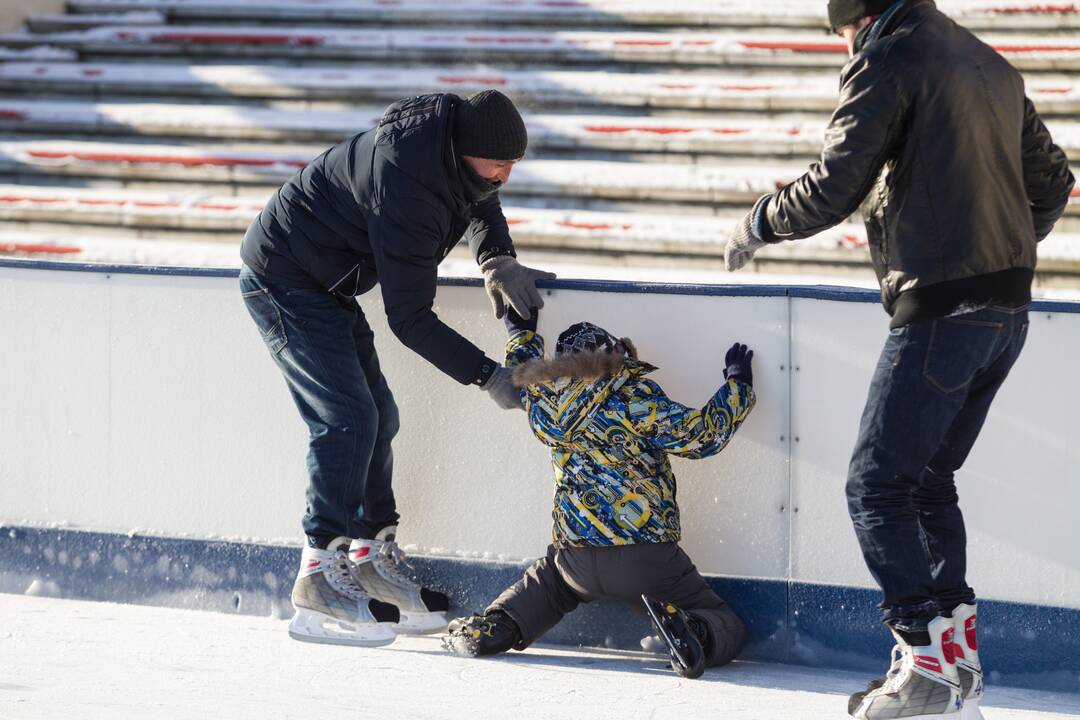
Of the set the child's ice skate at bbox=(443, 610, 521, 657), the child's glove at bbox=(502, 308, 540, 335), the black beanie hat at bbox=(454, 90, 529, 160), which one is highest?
the black beanie hat at bbox=(454, 90, 529, 160)

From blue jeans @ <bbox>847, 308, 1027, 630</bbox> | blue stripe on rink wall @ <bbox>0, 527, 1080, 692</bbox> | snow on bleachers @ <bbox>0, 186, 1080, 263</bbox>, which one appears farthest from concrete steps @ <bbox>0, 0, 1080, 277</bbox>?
blue jeans @ <bbox>847, 308, 1027, 630</bbox>

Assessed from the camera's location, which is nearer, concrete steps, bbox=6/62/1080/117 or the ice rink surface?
the ice rink surface

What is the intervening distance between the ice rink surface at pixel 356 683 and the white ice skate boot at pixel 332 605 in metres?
0.03

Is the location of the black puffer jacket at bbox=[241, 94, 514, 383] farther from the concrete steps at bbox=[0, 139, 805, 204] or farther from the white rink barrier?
the concrete steps at bbox=[0, 139, 805, 204]

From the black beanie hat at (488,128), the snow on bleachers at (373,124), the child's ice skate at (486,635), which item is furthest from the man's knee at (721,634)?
the snow on bleachers at (373,124)

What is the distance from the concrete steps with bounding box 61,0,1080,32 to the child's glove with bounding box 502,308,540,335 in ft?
12.8

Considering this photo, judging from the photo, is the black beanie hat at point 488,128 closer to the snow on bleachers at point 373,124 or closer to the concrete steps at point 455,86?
the snow on bleachers at point 373,124

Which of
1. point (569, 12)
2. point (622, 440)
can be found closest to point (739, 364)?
point (622, 440)

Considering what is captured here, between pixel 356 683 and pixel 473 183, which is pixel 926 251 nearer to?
pixel 473 183

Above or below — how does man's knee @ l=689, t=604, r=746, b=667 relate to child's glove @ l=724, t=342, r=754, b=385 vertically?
below

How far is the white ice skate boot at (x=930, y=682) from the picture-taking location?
242cm

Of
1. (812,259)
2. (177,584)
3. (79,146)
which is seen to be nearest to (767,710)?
(177,584)

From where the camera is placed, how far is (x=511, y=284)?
3133mm

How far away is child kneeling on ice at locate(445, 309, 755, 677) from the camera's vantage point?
9.55 ft
